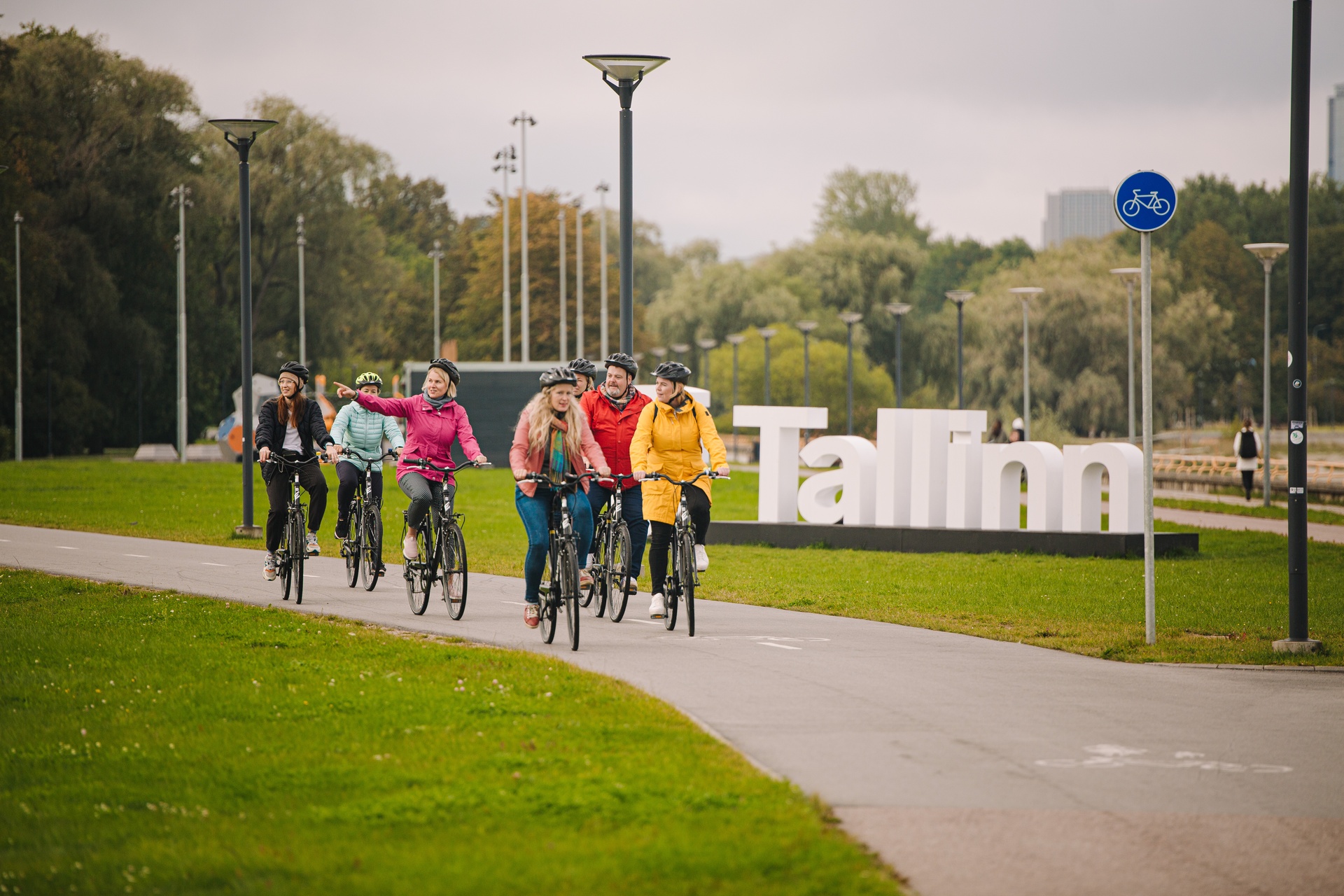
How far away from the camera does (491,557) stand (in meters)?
17.4

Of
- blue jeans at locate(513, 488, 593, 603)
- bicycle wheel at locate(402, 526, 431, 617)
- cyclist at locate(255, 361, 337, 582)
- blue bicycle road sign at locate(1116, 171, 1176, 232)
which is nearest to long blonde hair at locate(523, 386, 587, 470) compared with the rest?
blue jeans at locate(513, 488, 593, 603)

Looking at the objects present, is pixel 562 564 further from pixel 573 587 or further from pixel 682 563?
pixel 682 563

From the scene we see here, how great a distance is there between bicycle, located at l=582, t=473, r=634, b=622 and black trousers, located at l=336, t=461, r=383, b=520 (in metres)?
2.45

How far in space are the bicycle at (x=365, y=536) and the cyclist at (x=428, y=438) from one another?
1.22m

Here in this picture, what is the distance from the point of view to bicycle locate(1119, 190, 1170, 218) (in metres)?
10.9

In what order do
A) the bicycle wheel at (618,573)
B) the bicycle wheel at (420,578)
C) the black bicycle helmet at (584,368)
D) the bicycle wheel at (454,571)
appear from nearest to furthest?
the bicycle wheel at (618,573)
the bicycle wheel at (454,571)
the bicycle wheel at (420,578)
the black bicycle helmet at (584,368)

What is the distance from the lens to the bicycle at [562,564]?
9.98 m

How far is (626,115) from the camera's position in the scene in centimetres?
1541

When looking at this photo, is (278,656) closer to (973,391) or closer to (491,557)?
(491,557)

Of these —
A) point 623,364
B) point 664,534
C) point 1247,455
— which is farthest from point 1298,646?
point 1247,455

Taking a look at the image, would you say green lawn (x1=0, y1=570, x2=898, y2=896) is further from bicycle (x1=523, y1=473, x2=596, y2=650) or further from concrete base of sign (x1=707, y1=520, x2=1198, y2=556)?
concrete base of sign (x1=707, y1=520, x2=1198, y2=556)

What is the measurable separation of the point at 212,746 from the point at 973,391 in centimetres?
5833

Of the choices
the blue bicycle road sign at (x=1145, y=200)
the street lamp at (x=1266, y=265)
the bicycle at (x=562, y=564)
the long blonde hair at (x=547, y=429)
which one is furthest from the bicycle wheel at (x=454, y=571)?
the street lamp at (x=1266, y=265)

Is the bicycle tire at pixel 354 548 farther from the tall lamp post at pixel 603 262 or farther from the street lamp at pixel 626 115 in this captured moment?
the tall lamp post at pixel 603 262
